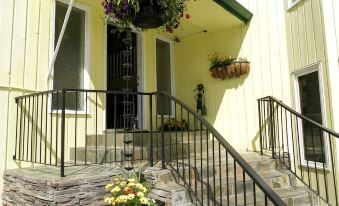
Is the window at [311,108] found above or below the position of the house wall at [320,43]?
below

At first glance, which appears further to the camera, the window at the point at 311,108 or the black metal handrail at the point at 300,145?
the window at the point at 311,108

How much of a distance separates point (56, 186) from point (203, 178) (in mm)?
1565

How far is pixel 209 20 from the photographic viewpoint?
561 cm

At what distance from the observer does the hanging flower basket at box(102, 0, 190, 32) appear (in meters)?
3.27

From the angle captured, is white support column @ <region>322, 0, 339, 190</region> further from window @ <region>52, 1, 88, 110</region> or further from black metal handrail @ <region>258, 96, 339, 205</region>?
window @ <region>52, 1, 88, 110</region>

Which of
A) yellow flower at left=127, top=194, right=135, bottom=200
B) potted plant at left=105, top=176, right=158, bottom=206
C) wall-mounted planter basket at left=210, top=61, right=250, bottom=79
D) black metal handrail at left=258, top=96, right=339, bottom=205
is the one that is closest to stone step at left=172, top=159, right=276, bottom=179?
black metal handrail at left=258, top=96, right=339, bottom=205

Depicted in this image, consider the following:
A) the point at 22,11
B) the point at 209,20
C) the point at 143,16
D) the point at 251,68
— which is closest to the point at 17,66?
the point at 22,11

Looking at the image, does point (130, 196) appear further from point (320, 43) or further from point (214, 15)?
point (214, 15)

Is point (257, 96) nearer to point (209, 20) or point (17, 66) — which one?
point (209, 20)

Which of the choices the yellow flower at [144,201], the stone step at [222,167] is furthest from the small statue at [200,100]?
the yellow flower at [144,201]

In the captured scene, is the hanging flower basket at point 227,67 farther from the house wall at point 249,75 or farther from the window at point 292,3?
the window at point 292,3

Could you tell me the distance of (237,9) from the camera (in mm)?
5195

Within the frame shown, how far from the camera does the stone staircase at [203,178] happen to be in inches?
125

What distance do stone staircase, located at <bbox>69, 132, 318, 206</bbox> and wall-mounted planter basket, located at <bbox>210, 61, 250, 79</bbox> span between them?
4.91 feet
